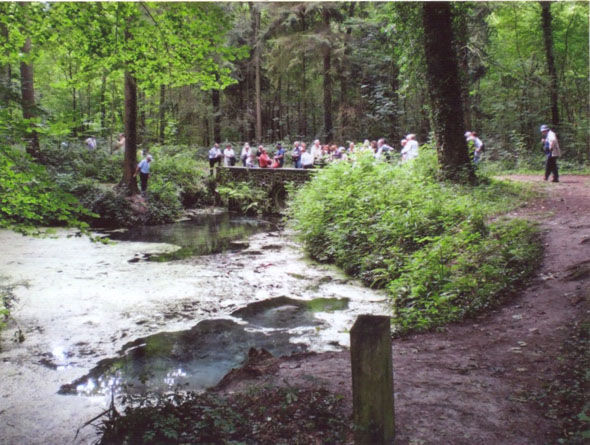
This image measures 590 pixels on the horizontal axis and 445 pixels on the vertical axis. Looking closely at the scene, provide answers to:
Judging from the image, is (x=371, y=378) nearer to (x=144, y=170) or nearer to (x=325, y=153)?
(x=144, y=170)

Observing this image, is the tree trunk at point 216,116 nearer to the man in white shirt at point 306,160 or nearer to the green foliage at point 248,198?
the green foliage at point 248,198

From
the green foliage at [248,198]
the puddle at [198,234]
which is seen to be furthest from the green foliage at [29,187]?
the green foliage at [248,198]

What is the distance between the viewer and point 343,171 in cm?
1245

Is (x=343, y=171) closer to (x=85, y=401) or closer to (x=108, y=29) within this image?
(x=108, y=29)

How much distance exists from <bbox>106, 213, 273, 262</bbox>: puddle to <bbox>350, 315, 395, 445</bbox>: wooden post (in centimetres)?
964

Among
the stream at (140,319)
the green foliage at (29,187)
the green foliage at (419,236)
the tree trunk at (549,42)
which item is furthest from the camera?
the tree trunk at (549,42)

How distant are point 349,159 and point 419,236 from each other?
26.5ft

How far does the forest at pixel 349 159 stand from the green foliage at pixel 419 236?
0.13 ft

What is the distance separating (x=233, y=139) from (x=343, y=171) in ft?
84.3

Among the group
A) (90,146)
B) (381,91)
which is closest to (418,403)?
(90,146)

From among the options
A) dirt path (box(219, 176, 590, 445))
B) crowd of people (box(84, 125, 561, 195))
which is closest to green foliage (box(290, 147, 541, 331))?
dirt path (box(219, 176, 590, 445))

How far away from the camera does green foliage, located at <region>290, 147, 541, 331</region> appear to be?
6.18 m

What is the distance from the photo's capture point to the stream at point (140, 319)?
4.84 m

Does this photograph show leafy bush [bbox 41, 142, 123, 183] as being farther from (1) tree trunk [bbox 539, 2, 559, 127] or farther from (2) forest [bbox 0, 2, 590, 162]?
(1) tree trunk [bbox 539, 2, 559, 127]
